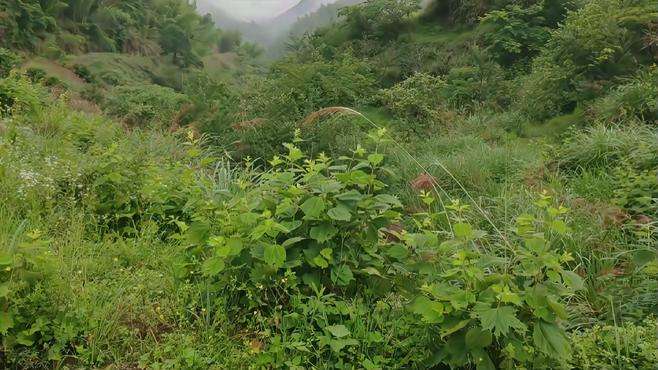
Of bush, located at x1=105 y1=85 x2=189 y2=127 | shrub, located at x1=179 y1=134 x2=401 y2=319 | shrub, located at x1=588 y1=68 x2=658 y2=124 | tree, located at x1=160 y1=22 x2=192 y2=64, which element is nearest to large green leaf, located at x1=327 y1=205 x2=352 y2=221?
shrub, located at x1=179 y1=134 x2=401 y2=319

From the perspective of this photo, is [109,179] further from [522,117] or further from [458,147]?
[522,117]

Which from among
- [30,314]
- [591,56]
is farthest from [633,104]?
[30,314]

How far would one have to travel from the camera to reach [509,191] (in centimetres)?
555

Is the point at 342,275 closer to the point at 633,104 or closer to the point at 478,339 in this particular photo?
the point at 478,339

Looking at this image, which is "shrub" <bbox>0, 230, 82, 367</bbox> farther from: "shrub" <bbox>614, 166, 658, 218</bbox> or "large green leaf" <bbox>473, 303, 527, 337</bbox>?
"shrub" <bbox>614, 166, 658, 218</bbox>

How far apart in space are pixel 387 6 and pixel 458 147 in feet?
42.4

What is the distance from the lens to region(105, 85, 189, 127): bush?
12106mm

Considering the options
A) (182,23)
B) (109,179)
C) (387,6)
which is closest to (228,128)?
(109,179)

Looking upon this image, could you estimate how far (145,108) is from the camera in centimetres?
1406

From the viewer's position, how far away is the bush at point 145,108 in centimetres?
1211

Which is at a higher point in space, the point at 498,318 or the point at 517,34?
the point at 498,318

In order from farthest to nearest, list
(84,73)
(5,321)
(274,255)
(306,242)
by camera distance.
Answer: (84,73)
(306,242)
(274,255)
(5,321)

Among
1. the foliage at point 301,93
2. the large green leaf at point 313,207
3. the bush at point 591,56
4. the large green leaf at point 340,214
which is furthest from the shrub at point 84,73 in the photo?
the large green leaf at point 340,214

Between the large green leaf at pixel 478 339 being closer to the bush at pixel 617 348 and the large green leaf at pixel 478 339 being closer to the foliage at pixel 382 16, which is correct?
the bush at pixel 617 348
